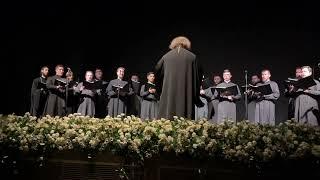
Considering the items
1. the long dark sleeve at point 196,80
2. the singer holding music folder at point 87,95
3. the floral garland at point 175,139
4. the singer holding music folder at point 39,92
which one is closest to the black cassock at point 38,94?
the singer holding music folder at point 39,92

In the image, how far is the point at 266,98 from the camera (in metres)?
10.7

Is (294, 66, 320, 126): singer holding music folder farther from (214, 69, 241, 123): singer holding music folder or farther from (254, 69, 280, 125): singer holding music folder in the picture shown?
(214, 69, 241, 123): singer holding music folder

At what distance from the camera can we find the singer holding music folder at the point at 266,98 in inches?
420

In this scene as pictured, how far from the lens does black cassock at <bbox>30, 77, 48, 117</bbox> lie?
35.7 ft

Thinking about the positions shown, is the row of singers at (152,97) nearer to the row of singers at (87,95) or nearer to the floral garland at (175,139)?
the row of singers at (87,95)

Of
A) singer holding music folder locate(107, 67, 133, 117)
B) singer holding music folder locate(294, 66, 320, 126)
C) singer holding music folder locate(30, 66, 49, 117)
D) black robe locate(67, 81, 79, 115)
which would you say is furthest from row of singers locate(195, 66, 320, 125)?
singer holding music folder locate(30, 66, 49, 117)

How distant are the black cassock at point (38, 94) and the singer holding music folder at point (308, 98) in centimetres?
563

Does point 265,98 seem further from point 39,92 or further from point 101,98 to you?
point 39,92

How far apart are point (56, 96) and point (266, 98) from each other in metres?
4.79

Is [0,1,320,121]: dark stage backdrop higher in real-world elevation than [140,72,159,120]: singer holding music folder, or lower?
A: higher

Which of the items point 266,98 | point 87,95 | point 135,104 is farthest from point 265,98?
point 87,95

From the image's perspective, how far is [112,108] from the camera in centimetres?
1144

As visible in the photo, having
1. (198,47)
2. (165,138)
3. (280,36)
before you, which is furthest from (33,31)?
(165,138)

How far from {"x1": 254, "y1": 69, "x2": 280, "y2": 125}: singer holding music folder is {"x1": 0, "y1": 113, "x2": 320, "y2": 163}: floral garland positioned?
5.25 m
